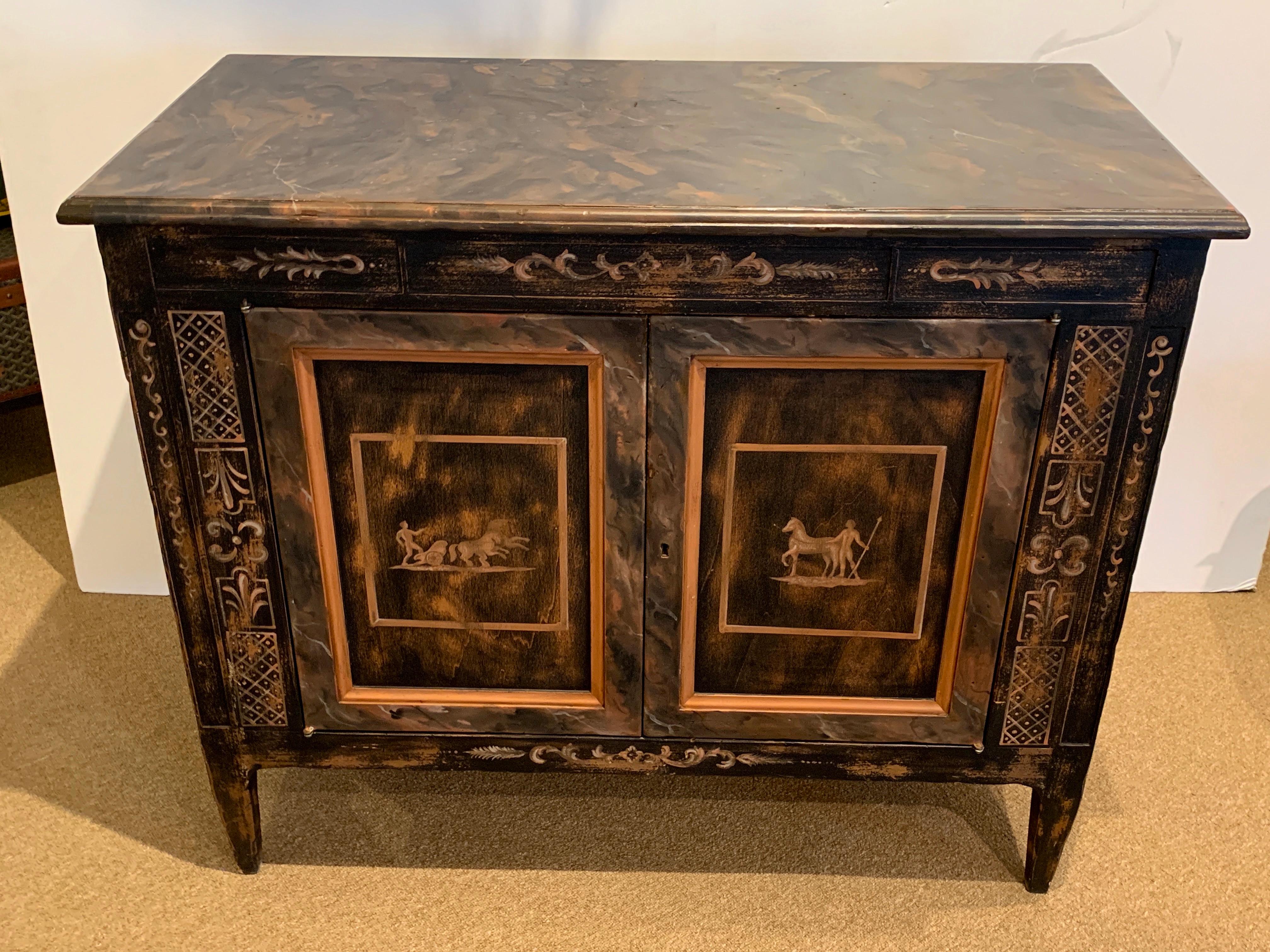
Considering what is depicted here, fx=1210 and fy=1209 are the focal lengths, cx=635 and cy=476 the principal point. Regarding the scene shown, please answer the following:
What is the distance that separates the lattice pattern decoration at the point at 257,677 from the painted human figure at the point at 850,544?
0.76 metres

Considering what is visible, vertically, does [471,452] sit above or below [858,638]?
above

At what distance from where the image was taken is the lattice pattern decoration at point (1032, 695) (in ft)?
5.27

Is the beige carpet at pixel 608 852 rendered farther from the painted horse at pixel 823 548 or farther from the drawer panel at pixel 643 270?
the drawer panel at pixel 643 270

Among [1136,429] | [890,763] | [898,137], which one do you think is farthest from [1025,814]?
[898,137]

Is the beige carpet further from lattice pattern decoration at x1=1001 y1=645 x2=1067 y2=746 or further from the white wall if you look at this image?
the white wall

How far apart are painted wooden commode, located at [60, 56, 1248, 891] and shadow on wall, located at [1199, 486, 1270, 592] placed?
→ 893mm

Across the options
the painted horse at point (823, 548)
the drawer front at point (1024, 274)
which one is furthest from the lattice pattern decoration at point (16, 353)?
the drawer front at point (1024, 274)

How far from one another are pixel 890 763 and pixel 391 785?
32.2 inches

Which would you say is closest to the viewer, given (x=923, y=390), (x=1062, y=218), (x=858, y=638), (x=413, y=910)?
(x=1062, y=218)

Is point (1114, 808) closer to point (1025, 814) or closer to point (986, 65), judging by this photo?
point (1025, 814)

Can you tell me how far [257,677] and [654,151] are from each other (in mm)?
883

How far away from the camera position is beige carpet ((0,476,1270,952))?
173 cm

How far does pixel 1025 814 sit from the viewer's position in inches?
76.4

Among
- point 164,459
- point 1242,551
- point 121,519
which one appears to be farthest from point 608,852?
point 1242,551
